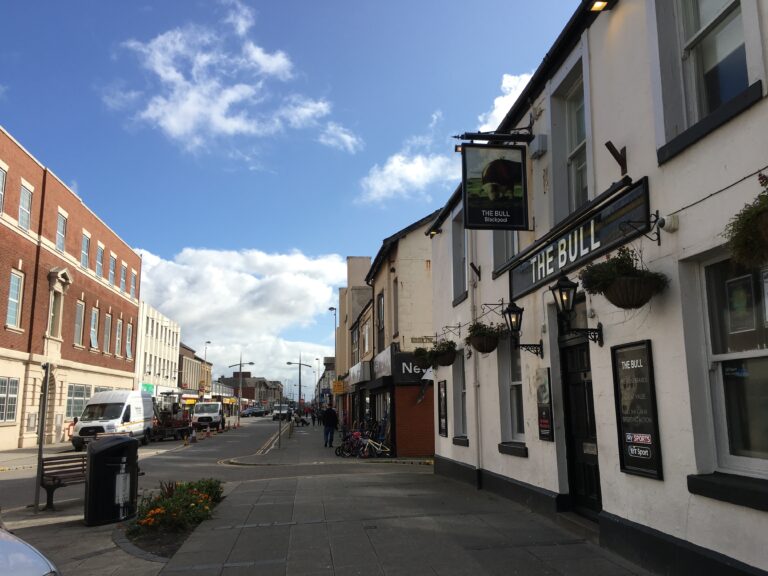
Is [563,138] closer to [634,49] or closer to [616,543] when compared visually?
Result: [634,49]

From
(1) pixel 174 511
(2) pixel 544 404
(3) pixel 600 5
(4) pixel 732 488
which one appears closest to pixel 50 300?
(1) pixel 174 511

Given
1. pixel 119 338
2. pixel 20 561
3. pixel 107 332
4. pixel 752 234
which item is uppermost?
pixel 107 332

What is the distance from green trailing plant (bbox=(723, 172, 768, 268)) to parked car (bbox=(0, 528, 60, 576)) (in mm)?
5018

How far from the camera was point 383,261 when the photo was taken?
25203 millimetres

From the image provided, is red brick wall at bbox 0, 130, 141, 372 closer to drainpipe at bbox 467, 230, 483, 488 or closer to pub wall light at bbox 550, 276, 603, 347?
drainpipe at bbox 467, 230, 483, 488

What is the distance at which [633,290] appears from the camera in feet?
18.9

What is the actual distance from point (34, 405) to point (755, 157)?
103 ft

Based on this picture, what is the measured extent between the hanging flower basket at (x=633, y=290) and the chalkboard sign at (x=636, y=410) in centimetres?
52

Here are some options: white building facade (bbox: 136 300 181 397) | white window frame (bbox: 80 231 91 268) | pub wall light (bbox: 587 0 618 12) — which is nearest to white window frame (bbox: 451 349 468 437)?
pub wall light (bbox: 587 0 618 12)

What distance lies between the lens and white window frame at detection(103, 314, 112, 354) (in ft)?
132

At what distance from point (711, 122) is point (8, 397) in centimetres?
2979

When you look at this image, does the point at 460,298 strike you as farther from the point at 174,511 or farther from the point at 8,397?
the point at 8,397

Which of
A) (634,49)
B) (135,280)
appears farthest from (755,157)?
(135,280)

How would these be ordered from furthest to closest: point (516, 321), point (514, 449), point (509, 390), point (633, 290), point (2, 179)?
point (2, 179) < point (509, 390) < point (514, 449) < point (516, 321) < point (633, 290)
